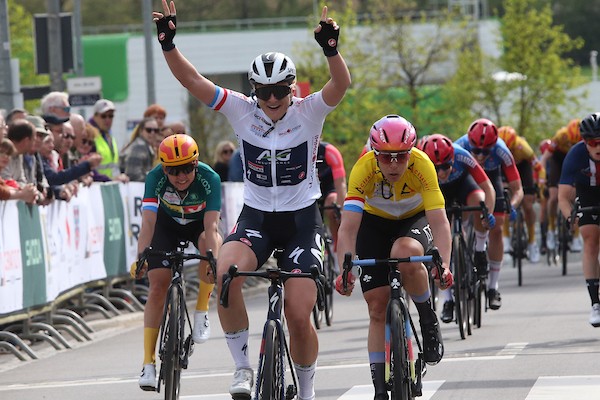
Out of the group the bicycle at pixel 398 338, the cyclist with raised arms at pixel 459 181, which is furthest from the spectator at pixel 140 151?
the bicycle at pixel 398 338

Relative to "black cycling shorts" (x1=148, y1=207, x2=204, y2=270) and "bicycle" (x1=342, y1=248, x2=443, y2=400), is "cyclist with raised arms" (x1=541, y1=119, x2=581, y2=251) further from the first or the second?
"bicycle" (x1=342, y1=248, x2=443, y2=400)

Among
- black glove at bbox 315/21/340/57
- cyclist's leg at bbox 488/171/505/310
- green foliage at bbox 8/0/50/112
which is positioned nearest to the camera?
black glove at bbox 315/21/340/57

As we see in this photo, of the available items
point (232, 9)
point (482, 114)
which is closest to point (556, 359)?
point (482, 114)

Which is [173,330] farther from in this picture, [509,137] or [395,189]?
[509,137]

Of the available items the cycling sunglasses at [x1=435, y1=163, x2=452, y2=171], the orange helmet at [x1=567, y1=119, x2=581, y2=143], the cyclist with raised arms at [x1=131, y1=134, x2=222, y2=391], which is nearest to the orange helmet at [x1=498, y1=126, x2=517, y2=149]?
the orange helmet at [x1=567, y1=119, x2=581, y2=143]

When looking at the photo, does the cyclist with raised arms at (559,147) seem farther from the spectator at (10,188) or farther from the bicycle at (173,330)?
the bicycle at (173,330)

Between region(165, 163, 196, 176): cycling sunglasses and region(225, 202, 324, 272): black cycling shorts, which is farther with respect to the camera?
region(165, 163, 196, 176): cycling sunglasses

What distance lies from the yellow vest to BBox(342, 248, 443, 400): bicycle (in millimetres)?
9961

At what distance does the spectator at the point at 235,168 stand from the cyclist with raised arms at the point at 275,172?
12.3 m

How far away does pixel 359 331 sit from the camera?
1533cm

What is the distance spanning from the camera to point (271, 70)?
8.57m

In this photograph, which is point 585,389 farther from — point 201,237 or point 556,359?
point 201,237

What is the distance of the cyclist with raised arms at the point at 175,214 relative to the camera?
10.4 meters

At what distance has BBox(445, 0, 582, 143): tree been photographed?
52469 millimetres
